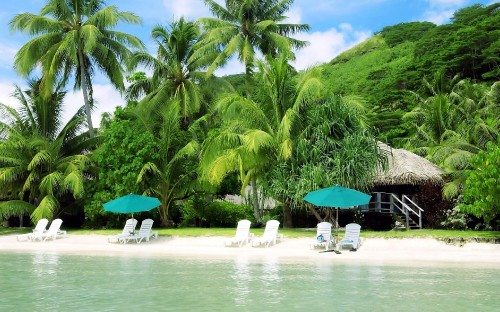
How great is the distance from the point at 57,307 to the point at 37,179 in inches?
618

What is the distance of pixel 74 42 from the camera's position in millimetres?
26875

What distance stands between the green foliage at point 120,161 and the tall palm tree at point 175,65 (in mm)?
6531

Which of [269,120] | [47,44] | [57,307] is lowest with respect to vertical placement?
[57,307]

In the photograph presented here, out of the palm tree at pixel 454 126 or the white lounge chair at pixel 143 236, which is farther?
the palm tree at pixel 454 126

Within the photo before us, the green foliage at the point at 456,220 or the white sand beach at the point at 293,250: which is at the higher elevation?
the green foliage at the point at 456,220

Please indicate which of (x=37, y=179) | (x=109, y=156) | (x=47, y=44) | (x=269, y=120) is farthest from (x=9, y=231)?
(x=269, y=120)

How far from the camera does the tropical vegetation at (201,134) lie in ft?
63.7

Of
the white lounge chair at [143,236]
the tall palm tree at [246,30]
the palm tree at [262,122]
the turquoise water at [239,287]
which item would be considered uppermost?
the tall palm tree at [246,30]

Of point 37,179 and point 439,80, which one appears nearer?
point 37,179

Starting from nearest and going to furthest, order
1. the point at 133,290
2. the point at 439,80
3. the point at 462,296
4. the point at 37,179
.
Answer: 1. the point at 462,296
2. the point at 133,290
3. the point at 37,179
4. the point at 439,80

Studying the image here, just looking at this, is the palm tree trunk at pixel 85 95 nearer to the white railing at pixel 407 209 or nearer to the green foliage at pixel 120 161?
the green foliage at pixel 120 161

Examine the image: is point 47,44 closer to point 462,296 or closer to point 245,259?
point 245,259

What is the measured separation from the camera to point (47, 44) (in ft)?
90.7

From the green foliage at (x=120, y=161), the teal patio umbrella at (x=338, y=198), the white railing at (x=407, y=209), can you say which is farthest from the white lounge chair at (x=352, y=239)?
the green foliage at (x=120, y=161)
